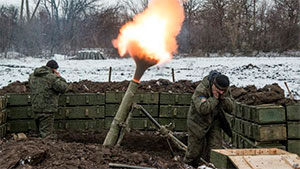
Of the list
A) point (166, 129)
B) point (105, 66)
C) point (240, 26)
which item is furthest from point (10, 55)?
point (166, 129)

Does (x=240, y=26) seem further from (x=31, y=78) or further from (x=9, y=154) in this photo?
(x=9, y=154)

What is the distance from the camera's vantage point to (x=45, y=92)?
8.23 metres

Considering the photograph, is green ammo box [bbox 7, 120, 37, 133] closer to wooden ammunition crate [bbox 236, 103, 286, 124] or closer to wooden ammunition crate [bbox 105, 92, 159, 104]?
wooden ammunition crate [bbox 105, 92, 159, 104]

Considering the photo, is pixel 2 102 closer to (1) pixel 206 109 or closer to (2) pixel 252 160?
(1) pixel 206 109

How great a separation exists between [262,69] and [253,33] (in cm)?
919

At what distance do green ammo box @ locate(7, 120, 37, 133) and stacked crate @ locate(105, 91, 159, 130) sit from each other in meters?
1.87

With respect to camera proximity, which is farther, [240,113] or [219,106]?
[240,113]

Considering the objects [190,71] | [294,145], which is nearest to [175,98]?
[294,145]

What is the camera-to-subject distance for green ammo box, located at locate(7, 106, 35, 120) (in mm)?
8938

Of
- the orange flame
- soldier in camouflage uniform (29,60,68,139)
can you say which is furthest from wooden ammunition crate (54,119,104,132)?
the orange flame

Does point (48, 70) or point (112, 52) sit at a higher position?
point (112, 52)

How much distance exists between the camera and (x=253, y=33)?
85.0 feet

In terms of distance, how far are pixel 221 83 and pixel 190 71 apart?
13028 millimetres

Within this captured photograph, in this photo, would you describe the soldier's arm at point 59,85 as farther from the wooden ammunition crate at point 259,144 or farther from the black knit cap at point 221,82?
the wooden ammunition crate at point 259,144
